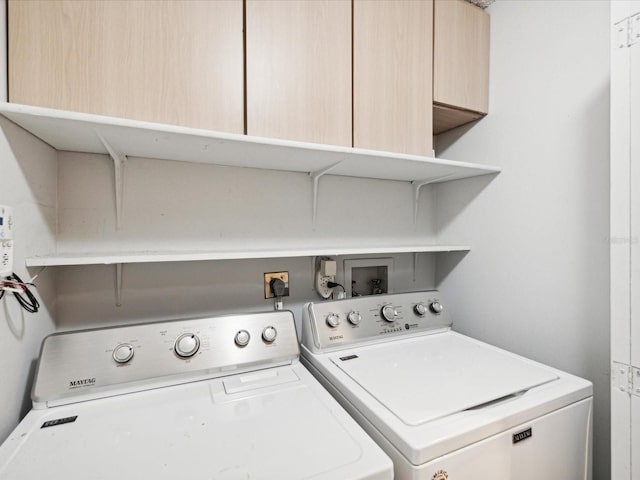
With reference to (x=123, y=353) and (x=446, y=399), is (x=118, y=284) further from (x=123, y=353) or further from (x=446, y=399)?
(x=446, y=399)

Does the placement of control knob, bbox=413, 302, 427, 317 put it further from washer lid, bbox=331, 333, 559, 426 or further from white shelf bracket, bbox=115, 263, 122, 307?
white shelf bracket, bbox=115, 263, 122, 307

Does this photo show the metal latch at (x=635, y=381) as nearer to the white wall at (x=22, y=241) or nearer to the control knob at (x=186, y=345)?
the control knob at (x=186, y=345)

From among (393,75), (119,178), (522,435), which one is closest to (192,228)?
(119,178)

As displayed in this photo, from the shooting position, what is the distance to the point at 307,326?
128 cm

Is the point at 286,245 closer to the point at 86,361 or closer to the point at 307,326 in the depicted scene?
the point at 307,326

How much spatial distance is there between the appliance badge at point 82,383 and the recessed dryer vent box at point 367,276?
1.06 m

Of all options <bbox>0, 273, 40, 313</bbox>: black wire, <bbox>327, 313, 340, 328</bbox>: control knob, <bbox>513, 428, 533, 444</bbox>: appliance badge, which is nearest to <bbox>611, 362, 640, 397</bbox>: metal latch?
<bbox>513, 428, 533, 444</bbox>: appliance badge

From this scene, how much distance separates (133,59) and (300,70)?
1.71 feet

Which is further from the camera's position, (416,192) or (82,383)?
(416,192)

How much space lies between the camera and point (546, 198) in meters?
1.30

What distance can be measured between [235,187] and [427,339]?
1105 millimetres

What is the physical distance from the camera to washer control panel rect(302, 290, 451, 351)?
1.26 meters

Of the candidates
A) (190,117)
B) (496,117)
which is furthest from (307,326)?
(496,117)

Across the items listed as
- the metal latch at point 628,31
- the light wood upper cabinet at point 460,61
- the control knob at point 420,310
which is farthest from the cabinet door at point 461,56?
the control knob at point 420,310
